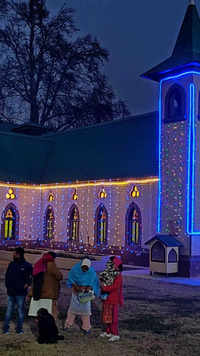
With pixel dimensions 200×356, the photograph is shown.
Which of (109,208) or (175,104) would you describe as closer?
(175,104)

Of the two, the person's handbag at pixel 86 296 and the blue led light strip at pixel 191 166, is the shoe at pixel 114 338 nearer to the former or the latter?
the person's handbag at pixel 86 296

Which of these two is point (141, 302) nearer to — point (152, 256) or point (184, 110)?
point (152, 256)

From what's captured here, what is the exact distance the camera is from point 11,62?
4903cm

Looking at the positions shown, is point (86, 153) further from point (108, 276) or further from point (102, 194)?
point (108, 276)

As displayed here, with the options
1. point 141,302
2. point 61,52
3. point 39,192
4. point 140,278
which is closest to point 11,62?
point 61,52

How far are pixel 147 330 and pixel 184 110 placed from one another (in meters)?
13.9

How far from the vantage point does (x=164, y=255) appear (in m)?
22.2

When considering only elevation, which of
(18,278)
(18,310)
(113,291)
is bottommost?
(18,310)

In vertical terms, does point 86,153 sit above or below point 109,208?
above

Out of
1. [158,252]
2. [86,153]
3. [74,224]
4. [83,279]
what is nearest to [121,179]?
[74,224]

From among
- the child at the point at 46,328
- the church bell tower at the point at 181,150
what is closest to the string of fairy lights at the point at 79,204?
the church bell tower at the point at 181,150

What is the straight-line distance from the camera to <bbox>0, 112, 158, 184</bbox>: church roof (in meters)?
27.2

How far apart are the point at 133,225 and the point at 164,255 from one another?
4.40 metres

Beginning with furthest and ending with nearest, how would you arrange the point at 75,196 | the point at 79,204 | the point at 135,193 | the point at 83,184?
1. the point at 75,196
2. the point at 79,204
3. the point at 83,184
4. the point at 135,193
